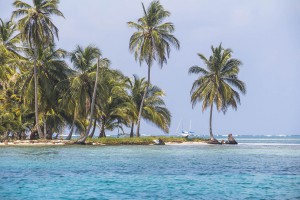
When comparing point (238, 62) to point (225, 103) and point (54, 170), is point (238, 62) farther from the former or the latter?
point (54, 170)

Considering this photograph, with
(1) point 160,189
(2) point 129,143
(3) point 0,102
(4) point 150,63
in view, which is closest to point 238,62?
(4) point 150,63

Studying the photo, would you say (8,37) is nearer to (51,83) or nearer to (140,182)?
(51,83)

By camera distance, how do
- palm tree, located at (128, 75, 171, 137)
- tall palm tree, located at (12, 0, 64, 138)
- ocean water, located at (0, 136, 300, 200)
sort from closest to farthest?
ocean water, located at (0, 136, 300, 200)
tall palm tree, located at (12, 0, 64, 138)
palm tree, located at (128, 75, 171, 137)

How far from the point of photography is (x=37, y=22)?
44.8 meters

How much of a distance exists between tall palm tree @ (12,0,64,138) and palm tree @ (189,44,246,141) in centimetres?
2212

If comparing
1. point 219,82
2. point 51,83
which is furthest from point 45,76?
point 219,82

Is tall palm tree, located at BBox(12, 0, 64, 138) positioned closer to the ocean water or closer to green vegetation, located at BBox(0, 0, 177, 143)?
green vegetation, located at BBox(0, 0, 177, 143)

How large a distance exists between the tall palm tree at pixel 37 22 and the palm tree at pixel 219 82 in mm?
22125

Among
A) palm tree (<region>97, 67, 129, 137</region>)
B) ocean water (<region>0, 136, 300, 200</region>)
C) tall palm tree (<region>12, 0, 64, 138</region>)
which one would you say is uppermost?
tall palm tree (<region>12, 0, 64, 138</region>)

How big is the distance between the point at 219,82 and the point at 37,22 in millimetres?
25766

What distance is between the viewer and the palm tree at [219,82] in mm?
56594

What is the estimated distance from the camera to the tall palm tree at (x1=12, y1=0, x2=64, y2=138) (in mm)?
44594

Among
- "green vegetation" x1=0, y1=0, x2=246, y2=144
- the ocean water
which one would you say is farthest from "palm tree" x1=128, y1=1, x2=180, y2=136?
the ocean water

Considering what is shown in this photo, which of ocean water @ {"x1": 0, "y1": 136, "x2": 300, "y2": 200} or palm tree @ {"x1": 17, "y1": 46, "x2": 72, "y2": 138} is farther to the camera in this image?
palm tree @ {"x1": 17, "y1": 46, "x2": 72, "y2": 138}
